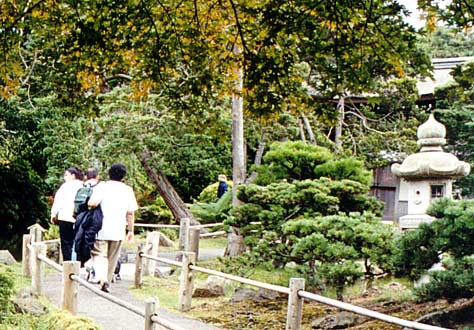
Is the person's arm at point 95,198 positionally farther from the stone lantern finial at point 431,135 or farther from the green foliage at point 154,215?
the green foliage at point 154,215

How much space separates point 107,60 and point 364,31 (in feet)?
8.92

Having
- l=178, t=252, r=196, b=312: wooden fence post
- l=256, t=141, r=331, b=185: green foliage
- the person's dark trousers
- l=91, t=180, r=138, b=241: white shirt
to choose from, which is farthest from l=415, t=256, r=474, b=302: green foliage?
the person's dark trousers

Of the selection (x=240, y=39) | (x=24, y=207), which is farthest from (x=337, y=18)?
(x=24, y=207)

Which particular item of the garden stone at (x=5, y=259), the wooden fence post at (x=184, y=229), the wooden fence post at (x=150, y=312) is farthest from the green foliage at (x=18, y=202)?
the wooden fence post at (x=150, y=312)

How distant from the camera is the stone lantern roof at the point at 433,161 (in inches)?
453

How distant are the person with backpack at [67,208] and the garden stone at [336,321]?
10.9 ft

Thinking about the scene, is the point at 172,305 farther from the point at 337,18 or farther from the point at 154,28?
the point at 337,18

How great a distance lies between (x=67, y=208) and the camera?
9.27 m

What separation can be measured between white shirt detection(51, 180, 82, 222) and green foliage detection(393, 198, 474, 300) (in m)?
4.04

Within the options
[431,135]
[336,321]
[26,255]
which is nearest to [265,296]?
[336,321]

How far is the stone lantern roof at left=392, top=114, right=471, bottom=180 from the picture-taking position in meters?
11.5

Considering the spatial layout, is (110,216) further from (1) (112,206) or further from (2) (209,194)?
(2) (209,194)

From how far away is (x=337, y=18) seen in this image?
652 cm

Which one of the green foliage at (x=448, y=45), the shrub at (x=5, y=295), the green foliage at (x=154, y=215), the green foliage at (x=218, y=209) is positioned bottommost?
the shrub at (x=5, y=295)
